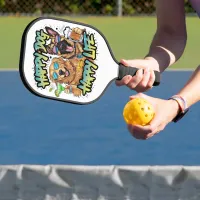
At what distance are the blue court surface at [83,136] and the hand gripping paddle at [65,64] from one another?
7.82ft

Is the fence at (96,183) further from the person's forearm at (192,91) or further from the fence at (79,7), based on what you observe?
the fence at (79,7)

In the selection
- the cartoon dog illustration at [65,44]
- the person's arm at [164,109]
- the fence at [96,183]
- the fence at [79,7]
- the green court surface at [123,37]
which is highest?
the cartoon dog illustration at [65,44]

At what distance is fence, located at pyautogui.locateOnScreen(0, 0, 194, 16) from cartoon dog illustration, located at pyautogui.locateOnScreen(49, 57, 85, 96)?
27.7ft

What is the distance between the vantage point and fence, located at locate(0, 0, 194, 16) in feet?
33.7

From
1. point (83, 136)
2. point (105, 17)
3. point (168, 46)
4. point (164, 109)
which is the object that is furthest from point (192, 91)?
point (105, 17)

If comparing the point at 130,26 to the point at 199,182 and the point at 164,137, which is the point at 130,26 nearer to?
the point at 164,137

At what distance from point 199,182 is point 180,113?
1.37 m

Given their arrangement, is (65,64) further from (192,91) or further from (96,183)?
(96,183)

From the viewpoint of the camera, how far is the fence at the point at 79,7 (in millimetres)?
10258

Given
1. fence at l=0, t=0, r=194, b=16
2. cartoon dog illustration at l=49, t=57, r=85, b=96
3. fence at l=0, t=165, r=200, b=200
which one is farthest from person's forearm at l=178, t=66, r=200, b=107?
fence at l=0, t=0, r=194, b=16

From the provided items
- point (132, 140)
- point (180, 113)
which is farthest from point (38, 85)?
point (132, 140)

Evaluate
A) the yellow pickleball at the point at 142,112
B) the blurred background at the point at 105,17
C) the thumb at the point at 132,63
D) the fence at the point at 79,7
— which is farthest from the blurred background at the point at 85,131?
the fence at the point at 79,7

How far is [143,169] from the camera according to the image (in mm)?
3174

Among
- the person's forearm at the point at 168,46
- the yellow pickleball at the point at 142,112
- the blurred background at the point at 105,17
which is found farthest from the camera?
the blurred background at the point at 105,17
